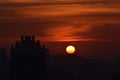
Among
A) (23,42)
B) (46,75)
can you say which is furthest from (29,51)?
(46,75)

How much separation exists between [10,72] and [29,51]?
9082 mm

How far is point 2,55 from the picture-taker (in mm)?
178750

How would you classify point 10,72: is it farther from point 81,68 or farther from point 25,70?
point 81,68

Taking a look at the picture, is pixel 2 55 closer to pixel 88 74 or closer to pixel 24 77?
pixel 24 77

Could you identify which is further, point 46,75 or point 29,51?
point 29,51

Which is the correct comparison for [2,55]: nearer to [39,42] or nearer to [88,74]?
[39,42]

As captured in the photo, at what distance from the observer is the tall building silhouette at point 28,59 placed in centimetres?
17181

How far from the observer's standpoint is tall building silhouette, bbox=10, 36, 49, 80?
564 feet

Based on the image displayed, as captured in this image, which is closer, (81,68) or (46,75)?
(46,75)

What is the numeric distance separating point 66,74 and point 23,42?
14999 mm

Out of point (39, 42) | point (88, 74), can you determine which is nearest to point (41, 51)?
point (39, 42)

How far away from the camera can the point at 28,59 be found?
182 metres

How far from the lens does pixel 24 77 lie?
559ft

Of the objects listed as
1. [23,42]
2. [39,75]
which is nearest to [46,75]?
[39,75]
